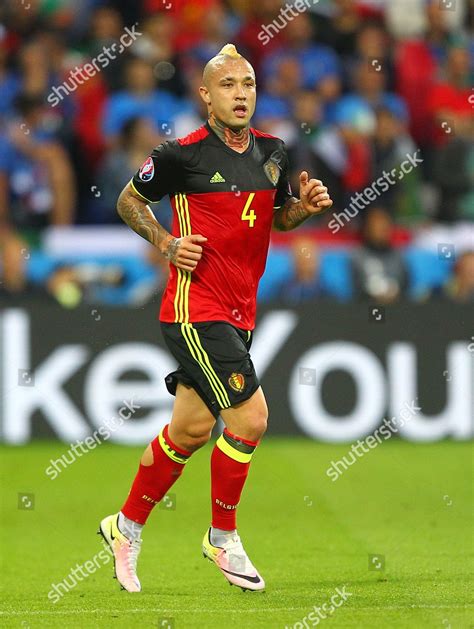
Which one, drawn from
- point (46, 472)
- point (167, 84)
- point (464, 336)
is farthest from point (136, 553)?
point (167, 84)

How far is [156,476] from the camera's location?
21.3 ft

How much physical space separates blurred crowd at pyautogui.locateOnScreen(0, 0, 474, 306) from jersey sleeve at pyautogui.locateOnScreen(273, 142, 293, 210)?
5.45 meters

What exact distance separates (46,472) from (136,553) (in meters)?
4.17

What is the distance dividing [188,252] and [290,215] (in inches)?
30.1

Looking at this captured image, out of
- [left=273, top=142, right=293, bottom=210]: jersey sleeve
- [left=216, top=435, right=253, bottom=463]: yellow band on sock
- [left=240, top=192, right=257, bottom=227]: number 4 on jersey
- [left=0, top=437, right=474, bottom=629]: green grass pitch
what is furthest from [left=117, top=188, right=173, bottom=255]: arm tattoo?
[left=0, top=437, right=474, bottom=629]: green grass pitch

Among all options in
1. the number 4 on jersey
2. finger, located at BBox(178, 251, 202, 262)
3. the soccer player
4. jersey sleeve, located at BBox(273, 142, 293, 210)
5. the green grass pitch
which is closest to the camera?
the green grass pitch

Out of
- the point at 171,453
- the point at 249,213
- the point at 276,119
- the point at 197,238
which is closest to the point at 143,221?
the point at 197,238

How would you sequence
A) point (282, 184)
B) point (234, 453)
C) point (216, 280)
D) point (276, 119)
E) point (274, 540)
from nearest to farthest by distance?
point (234, 453) → point (216, 280) → point (282, 184) → point (274, 540) → point (276, 119)

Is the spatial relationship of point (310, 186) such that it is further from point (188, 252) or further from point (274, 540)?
point (274, 540)

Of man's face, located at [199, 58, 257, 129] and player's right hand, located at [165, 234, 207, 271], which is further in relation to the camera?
man's face, located at [199, 58, 257, 129]

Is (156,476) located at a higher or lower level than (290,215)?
lower

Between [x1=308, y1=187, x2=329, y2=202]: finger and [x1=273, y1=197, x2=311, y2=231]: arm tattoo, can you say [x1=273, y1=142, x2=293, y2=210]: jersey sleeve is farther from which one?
→ [x1=308, y1=187, x2=329, y2=202]: finger

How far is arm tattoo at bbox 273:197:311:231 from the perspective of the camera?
657 cm

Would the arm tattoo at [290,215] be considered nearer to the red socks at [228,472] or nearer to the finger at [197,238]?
the finger at [197,238]
